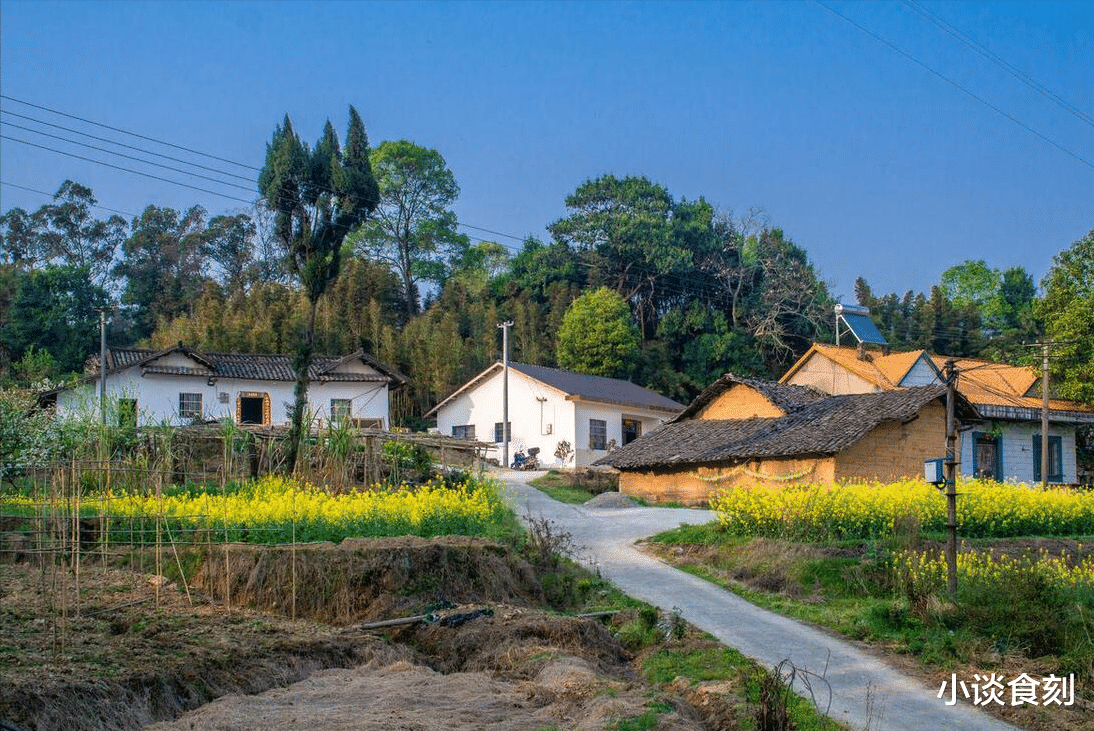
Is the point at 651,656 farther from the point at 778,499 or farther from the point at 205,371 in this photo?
the point at 205,371

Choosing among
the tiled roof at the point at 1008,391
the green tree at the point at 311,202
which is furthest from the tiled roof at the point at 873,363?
the green tree at the point at 311,202

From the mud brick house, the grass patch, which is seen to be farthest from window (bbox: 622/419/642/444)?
the mud brick house

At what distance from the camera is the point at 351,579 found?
1311 cm

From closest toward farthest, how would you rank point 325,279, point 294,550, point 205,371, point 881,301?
point 294,550
point 325,279
point 205,371
point 881,301

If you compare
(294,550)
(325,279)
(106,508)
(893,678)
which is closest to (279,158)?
(325,279)

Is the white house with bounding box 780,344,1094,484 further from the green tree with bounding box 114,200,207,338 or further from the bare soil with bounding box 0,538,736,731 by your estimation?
the green tree with bounding box 114,200,207,338

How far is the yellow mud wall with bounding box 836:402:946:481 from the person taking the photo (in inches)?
922

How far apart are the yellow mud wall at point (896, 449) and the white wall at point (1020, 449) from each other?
5611mm

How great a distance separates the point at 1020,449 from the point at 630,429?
45.4ft

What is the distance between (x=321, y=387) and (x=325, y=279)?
694 inches

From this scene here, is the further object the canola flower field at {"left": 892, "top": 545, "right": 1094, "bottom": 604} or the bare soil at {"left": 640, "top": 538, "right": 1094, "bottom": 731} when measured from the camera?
the canola flower field at {"left": 892, "top": 545, "right": 1094, "bottom": 604}

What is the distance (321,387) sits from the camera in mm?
37500

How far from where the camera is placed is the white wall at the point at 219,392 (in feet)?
115

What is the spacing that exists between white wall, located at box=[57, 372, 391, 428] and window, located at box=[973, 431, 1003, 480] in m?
19.9
